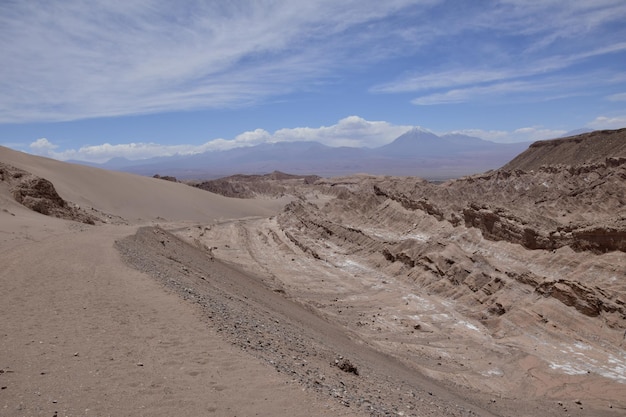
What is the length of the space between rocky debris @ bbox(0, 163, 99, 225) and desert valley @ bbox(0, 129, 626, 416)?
128mm

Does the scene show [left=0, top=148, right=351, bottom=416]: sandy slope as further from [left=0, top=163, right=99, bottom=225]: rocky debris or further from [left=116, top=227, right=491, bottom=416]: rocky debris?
[left=0, top=163, right=99, bottom=225]: rocky debris

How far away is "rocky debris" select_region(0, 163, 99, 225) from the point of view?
72.4ft

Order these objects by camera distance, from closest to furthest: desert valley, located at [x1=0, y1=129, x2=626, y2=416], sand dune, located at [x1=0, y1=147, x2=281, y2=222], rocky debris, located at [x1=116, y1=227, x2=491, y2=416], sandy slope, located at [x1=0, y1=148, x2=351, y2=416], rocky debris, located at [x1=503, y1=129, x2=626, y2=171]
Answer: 1. sandy slope, located at [x1=0, y1=148, x2=351, y2=416]
2. desert valley, located at [x1=0, y1=129, x2=626, y2=416]
3. rocky debris, located at [x1=116, y1=227, x2=491, y2=416]
4. sand dune, located at [x1=0, y1=147, x2=281, y2=222]
5. rocky debris, located at [x1=503, y1=129, x2=626, y2=171]

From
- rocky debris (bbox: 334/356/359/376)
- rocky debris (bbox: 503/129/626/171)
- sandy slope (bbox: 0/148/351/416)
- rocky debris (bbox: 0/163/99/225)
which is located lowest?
rocky debris (bbox: 334/356/359/376)

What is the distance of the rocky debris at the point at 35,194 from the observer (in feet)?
72.4

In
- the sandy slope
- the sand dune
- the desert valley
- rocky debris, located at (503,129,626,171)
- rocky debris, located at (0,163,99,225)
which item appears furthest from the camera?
rocky debris, located at (503,129,626,171)

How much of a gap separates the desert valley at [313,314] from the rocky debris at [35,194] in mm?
128

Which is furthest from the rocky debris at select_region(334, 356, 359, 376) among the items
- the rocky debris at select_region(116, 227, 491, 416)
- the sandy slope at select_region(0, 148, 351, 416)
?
the sandy slope at select_region(0, 148, 351, 416)

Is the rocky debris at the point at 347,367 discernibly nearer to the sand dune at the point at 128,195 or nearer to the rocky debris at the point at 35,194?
the rocky debris at the point at 35,194

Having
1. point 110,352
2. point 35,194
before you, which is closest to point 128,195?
point 35,194

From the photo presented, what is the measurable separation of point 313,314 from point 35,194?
1478cm

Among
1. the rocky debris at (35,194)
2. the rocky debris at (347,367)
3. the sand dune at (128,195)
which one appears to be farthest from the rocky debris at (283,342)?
the sand dune at (128,195)

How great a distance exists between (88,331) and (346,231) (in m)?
29.7

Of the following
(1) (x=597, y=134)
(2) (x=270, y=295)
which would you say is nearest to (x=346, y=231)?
(2) (x=270, y=295)
